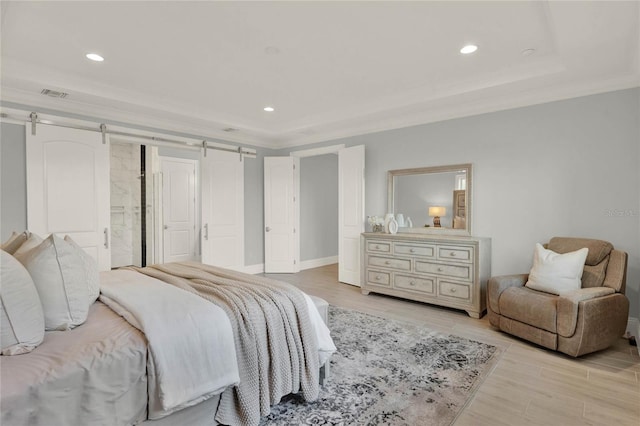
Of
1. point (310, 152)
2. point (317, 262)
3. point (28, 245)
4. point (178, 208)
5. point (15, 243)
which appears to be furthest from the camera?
point (317, 262)

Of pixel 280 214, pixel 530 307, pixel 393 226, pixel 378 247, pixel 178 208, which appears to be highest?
pixel 178 208

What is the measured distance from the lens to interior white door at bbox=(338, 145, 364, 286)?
17.2 ft

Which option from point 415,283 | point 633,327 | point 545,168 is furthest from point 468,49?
point 633,327

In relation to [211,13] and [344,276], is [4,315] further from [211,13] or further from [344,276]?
[344,276]

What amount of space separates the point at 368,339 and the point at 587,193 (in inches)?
108

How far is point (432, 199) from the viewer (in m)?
4.56

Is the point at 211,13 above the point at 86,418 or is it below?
above

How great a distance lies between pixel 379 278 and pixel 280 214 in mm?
2419

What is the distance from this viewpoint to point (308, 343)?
2006 millimetres

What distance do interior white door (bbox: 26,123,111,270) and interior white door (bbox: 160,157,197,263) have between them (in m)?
2.18

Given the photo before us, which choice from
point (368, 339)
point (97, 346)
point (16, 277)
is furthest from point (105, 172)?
point (368, 339)

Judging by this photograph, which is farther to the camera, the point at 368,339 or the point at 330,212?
the point at 330,212

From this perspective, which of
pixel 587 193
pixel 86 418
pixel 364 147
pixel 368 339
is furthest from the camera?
pixel 364 147

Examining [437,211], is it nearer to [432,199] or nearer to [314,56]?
[432,199]
